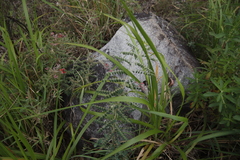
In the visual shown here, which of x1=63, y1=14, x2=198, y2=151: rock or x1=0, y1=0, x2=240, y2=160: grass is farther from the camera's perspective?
x1=63, y1=14, x2=198, y2=151: rock

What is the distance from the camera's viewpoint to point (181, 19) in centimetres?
282

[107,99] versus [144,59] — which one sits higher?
[107,99]

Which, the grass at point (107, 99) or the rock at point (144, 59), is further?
the rock at point (144, 59)

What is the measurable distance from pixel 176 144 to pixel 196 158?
7.7 inches

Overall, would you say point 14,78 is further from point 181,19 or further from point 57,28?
point 181,19

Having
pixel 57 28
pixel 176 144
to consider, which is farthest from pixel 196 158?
pixel 57 28

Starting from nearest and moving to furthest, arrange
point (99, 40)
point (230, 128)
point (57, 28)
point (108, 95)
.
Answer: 1. point (108, 95)
2. point (230, 128)
3. point (99, 40)
4. point (57, 28)

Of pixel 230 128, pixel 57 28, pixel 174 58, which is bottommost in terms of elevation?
pixel 230 128

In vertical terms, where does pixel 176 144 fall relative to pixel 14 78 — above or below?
below

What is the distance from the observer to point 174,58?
7.34 ft

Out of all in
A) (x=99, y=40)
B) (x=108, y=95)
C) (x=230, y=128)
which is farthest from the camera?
(x=99, y=40)

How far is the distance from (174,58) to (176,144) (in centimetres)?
82

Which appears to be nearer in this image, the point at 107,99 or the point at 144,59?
the point at 107,99

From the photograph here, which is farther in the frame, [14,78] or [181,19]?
[181,19]
